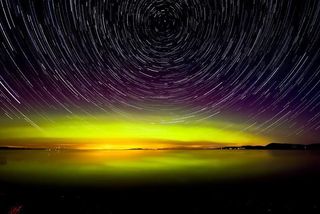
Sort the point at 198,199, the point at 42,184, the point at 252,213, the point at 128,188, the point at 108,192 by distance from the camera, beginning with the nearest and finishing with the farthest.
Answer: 1. the point at 252,213
2. the point at 198,199
3. the point at 108,192
4. the point at 128,188
5. the point at 42,184

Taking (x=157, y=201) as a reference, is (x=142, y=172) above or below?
above

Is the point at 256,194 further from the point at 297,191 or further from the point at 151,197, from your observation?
the point at 151,197

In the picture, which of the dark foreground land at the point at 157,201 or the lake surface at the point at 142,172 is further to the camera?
the lake surface at the point at 142,172

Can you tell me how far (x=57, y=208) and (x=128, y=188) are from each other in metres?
11.5

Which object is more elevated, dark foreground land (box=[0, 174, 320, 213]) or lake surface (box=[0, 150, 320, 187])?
lake surface (box=[0, 150, 320, 187])

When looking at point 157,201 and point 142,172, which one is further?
point 142,172

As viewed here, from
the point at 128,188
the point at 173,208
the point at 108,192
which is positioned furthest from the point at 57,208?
the point at 128,188

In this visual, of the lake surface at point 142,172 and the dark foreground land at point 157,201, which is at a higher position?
the lake surface at point 142,172

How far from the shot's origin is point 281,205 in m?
19.8

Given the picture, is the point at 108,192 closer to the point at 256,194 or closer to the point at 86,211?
the point at 86,211

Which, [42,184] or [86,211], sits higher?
[42,184]

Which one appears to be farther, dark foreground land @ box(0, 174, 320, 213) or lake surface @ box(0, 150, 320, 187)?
lake surface @ box(0, 150, 320, 187)

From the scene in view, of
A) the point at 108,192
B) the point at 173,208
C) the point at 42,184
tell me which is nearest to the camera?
the point at 173,208

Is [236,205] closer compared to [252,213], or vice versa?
[252,213]
